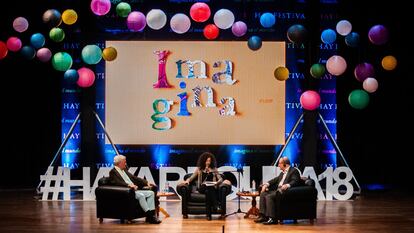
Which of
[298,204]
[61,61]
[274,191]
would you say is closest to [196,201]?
[274,191]

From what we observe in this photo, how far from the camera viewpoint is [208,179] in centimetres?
1038

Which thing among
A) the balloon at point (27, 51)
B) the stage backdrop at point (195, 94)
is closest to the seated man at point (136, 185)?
the balloon at point (27, 51)

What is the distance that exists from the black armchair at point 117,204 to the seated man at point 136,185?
0.27 ft

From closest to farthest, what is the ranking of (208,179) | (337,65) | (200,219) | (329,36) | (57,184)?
(200,219), (208,179), (337,65), (329,36), (57,184)

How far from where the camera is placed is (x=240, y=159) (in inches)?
508

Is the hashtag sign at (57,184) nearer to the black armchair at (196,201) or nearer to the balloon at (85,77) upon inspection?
the balloon at (85,77)

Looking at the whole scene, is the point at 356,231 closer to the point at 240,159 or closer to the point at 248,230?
the point at 248,230

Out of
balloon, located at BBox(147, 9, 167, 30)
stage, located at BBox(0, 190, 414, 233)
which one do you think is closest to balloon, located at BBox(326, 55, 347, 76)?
stage, located at BBox(0, 190, 414, 233)

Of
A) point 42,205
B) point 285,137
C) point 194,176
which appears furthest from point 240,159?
point 42,205

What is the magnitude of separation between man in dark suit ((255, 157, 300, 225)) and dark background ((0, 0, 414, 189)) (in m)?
4.19

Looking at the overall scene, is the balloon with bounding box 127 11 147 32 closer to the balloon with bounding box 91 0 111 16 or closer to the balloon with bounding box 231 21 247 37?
the balloon with bounding box 91 0 111 16

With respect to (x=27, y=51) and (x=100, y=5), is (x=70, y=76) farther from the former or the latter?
(x=100, y=5)

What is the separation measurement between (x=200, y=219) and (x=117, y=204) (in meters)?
1.24

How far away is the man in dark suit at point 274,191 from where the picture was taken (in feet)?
30.8
